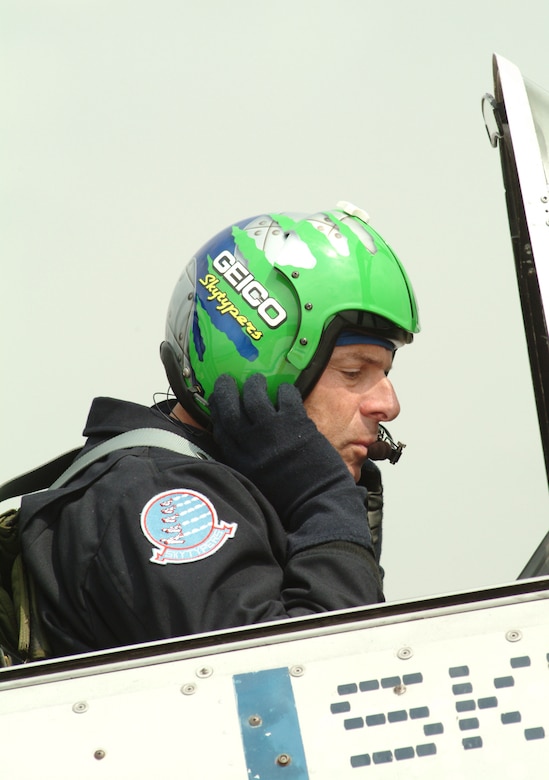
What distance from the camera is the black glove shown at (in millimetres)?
2863

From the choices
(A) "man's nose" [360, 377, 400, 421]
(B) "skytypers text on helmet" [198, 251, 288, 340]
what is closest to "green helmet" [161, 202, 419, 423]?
(B) "skytypers text on helmet" [198, 251, 288, 340]

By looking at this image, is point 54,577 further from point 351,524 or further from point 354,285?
point 354,285

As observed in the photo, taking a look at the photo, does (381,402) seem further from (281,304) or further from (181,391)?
(181,391)

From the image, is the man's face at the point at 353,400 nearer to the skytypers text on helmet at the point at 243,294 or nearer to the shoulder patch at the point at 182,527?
the skytypers text on helmet at the point at 243,294

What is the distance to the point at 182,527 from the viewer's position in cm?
251

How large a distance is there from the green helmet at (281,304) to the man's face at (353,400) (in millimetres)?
50

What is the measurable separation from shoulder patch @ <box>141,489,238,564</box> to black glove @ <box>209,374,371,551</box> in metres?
0.31

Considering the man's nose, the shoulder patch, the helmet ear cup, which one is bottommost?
the shoulder patch

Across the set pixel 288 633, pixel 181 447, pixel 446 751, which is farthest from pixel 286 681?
pixel 181 447

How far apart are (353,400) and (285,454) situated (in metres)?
0.33

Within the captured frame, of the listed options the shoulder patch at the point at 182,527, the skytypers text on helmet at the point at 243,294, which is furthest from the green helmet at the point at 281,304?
the shoulder patch at the point at 182,527

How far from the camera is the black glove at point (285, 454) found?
2863 mm

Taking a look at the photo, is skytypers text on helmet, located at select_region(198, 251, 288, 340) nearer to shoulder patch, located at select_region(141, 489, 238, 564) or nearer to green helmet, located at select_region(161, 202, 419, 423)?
green helmet, located at select_region(161, 202, 419, 423)

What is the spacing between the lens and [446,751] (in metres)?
1.83
